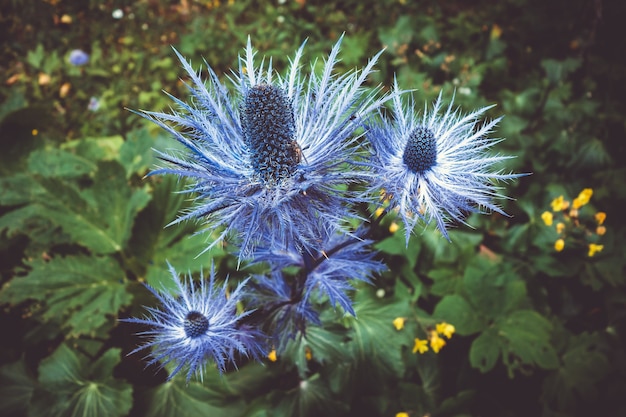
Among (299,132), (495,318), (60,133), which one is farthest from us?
(60,133)

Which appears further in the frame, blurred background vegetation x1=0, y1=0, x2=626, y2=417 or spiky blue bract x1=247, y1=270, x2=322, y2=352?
blurred background vegetation x1=0, y1=0, x2=626, y2=417

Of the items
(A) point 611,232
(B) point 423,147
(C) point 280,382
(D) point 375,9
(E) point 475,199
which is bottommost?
(C) point 280,382

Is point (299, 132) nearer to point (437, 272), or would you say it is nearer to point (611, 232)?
point (437, 272)

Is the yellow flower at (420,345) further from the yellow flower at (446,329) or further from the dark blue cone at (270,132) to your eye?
the dark blue cone at (270,132)

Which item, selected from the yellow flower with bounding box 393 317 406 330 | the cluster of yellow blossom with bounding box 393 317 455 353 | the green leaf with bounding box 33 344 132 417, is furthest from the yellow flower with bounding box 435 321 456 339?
the green leaf with bounding box 33 344 132 417

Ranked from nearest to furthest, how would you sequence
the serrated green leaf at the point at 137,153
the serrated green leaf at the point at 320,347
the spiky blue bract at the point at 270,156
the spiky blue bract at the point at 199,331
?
the spiky blue bract at the point at 270,156, the spiky blue bract at the point at 199,331, the serrated green leaf at the point at 320,347, the serrated green leaf at the point at 137,153

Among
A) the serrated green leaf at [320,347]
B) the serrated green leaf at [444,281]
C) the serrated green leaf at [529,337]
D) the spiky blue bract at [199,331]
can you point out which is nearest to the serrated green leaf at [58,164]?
the spiky blue bract at [199,331]

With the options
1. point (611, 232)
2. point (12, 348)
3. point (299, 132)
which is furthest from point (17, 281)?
point (611, 232)

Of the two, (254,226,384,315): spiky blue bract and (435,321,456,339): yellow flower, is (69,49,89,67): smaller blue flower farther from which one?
(435,321,456,339): yellow flower
